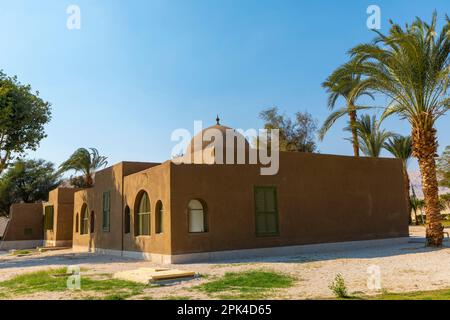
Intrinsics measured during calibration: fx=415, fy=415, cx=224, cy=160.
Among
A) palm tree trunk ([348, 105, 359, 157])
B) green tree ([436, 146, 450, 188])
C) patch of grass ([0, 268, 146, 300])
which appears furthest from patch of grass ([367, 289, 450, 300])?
green tree ([436, 146, 450, 188])

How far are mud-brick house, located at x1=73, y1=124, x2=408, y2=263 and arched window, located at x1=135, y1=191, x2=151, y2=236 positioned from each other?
0.04 metres

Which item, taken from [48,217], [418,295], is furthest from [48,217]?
[418,295]

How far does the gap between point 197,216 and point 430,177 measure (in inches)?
370

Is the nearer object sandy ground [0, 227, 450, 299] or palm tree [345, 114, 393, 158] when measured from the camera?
sandy ground [0, 227, 450, 299]

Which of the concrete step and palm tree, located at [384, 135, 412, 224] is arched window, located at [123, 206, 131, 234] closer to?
the concrete step

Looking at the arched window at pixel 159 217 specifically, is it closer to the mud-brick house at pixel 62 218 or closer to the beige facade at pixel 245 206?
the beige facade at pixel 245 206

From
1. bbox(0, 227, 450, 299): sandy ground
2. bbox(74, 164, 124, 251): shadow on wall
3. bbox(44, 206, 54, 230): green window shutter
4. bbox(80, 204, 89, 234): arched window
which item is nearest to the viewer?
bbox(0, 227, 450, 299): sandy ground

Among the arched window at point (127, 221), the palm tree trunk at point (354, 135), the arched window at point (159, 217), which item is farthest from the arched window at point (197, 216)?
the palm tree trunk at point (354, 135)

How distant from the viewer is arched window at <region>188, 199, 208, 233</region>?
1614 cm

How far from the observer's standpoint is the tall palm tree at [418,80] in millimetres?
15703

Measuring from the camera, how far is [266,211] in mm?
17312

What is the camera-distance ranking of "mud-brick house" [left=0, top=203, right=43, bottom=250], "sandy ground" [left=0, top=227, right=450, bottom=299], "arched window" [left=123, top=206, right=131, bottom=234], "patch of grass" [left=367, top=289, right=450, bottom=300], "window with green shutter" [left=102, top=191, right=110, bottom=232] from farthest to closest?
"mud-brick house" [left=0, top=203, right=43, bottom=250] → "window with green shutter" [left=102, top=191, right=110, bottom=232] → "arched window" [left=123, top=206, right=131, bottom=234] → "sandy ground" [left=0, top=227, right=450, bottom=299] → "patch of grass" [left=367, top=289, right=450, bottom=300]

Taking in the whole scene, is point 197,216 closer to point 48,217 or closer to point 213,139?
point 213,139

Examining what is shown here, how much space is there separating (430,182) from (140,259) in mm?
12312
